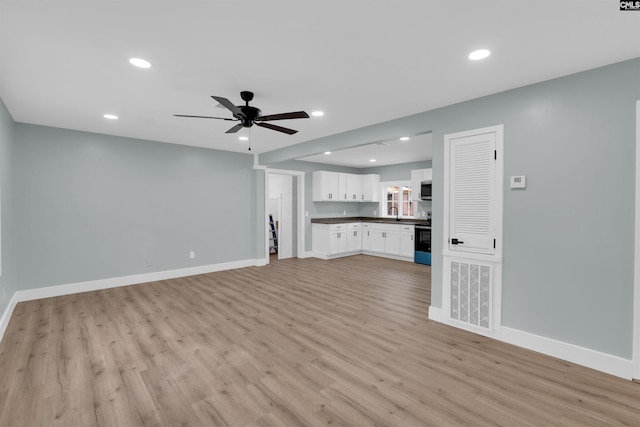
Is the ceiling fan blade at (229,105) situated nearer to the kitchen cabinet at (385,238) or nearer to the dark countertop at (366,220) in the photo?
the dark countertop at (366,220)

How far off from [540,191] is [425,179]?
15.0 ft

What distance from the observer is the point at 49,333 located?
325 cm

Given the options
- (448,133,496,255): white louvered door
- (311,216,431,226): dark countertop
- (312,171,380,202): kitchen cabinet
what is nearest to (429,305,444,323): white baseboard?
(448,133,496,255): white louvered door

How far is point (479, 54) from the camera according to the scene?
7.56 ft

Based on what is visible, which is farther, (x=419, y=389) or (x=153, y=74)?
(x=153, y=74)

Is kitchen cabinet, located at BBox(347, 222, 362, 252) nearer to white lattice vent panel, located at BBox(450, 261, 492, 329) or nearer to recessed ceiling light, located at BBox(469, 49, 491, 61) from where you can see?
white lattice vent panel, located at BBox(450, 261, 492, 329)

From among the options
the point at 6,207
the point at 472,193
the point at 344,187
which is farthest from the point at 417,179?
the point at 6,207

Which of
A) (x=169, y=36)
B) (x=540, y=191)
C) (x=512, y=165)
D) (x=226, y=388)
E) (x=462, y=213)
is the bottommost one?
(x=226, y=388)

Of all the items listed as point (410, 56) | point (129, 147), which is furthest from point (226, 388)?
point (129, 147)

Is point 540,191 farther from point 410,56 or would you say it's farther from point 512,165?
point 410,56

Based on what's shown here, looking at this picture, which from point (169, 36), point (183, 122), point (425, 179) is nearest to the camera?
point (169, 36)

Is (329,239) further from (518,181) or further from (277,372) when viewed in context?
(277,372)

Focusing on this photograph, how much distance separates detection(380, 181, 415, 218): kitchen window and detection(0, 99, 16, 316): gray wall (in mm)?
7792

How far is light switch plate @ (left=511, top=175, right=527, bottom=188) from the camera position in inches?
114
